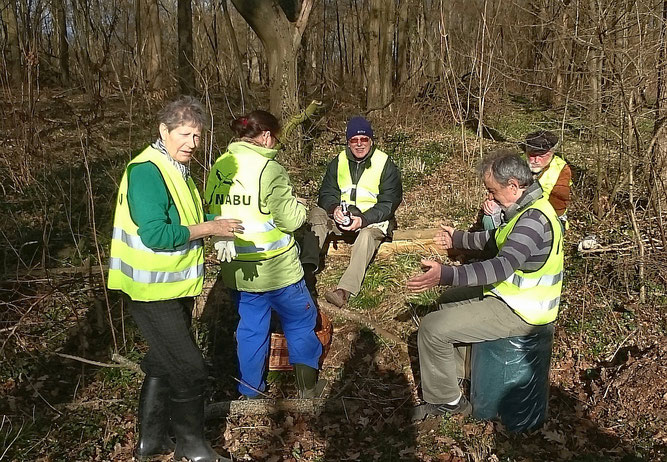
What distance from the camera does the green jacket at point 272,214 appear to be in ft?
11.9

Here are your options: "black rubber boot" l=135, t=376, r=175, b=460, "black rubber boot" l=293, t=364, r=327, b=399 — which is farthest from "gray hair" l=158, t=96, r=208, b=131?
"black rubber boot" l=293, t=364, r=327, b=399

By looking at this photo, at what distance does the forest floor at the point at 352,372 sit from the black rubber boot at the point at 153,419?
289mm

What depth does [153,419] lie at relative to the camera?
10.9 ft

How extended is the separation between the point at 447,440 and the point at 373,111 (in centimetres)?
990

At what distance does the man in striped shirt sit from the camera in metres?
3.36

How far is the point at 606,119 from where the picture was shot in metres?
5.71

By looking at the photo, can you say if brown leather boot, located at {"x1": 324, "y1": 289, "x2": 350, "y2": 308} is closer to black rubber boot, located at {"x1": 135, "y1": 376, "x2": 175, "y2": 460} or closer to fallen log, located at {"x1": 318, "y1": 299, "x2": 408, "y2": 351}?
fallen log, located at {"x1": 318, "y1": 299, "x2": 408, "y2": 351}

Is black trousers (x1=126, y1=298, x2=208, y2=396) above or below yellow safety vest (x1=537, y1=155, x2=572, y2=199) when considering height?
below

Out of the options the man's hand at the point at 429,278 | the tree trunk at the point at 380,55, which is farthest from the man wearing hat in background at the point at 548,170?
the tree trunk at the point at 380,55

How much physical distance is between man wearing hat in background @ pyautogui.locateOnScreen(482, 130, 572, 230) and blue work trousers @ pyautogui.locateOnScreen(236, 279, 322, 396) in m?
2.30

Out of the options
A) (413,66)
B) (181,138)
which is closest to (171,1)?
(413,66)

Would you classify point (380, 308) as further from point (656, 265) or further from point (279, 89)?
point (279, 89)

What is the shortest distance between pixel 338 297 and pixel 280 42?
4.86 m

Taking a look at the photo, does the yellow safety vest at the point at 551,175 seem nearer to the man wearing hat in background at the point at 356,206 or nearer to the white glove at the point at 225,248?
the man wearing hat in background at the point at 356,206
